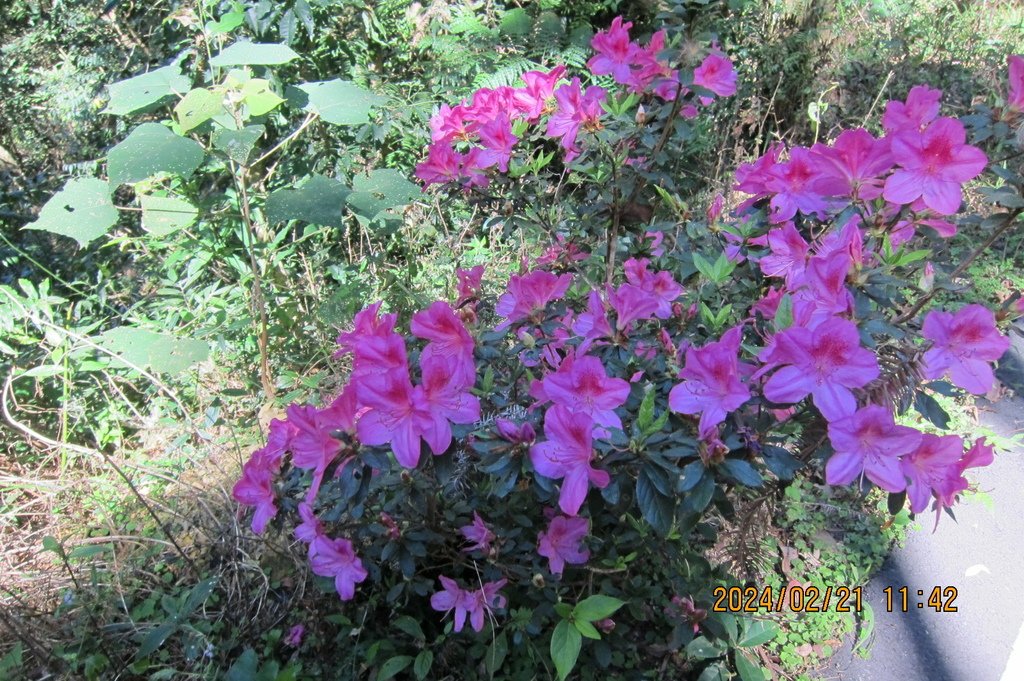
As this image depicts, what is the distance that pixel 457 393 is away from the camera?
0.99 m

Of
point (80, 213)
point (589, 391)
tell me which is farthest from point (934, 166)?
point (80, 213)

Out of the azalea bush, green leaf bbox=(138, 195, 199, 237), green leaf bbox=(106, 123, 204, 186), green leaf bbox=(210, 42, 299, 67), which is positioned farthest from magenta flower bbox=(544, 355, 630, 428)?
green leaf bbox=(138, 195, 199, 237)

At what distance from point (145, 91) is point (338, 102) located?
0.61 meters

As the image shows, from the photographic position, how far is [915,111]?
114 centimetres

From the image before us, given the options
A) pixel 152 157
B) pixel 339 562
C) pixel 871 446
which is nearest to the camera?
pixel 871 446

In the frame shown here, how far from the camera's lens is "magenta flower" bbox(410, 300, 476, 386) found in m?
1.02

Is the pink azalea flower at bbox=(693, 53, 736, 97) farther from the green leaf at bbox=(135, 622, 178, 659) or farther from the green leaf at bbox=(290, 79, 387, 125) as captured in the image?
the green leaf at bbox=(135, 622, 178, 659)

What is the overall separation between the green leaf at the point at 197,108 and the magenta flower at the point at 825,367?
1759 millimetres

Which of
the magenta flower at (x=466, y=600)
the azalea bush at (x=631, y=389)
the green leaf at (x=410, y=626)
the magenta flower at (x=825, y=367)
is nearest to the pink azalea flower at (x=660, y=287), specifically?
the azalea bush at (x=631, y=389)

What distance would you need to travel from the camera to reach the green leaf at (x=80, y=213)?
2141 mm

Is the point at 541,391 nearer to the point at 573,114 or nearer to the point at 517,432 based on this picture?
the point at 517,432

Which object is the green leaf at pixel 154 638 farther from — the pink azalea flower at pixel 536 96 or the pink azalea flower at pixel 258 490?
the pink azalea flower at pixel 536 96

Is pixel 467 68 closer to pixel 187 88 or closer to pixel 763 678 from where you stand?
pixel 187 88

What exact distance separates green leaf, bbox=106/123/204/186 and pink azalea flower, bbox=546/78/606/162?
1.07 m
